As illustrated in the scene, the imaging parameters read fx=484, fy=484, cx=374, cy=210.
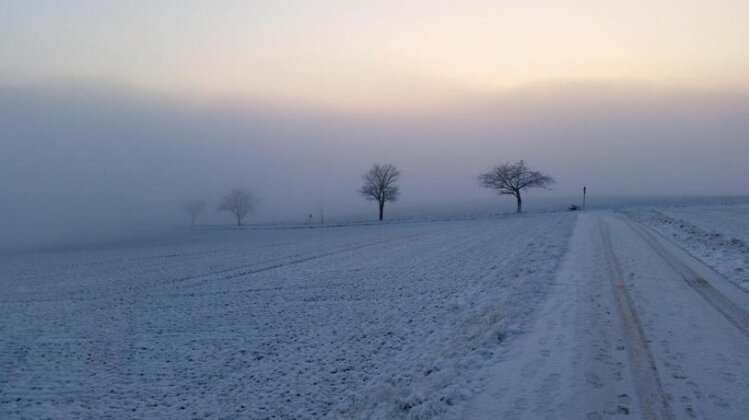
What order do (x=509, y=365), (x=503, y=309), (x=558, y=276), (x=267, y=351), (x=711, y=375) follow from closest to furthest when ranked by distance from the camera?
(x=711, y=375)
(x=509, y=365)
(x=267, y=351)
(x=503, y=309)
(x=558, y=276)

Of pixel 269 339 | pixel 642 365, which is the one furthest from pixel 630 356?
pixel 269 339

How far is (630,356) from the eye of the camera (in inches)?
340

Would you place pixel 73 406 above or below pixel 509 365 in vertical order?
below

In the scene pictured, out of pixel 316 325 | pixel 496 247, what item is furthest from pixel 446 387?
pixel 496 247

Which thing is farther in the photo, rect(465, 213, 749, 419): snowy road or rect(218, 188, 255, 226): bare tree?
rect(218, 188, 255, 226): bare tree

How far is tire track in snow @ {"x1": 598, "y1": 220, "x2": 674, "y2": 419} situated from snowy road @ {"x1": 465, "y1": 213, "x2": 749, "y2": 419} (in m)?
0.02

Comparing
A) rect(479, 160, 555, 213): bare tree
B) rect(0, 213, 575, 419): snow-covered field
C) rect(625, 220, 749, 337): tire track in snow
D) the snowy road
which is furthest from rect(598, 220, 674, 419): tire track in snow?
rect(479, 160, 555, 213): bare tree

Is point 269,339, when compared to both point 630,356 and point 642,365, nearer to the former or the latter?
point 630,356

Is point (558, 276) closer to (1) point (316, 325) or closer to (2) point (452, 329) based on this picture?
(2) point (452, 329)

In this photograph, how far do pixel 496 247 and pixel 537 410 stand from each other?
2408cm

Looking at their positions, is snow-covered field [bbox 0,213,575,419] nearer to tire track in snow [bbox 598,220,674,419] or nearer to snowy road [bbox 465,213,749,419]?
snowy road [bbox 465,213,749,419]

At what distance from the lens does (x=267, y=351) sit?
12.1m

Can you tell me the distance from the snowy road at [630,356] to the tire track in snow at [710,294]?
28 mm

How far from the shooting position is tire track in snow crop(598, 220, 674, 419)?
6.66 metres
